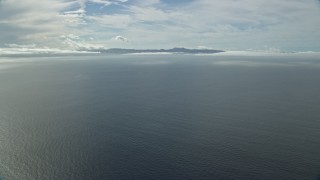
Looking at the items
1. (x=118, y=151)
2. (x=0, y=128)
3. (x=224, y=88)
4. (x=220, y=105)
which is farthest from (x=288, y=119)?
(x=0, y=128)

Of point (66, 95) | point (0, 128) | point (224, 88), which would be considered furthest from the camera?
point (224, 88)

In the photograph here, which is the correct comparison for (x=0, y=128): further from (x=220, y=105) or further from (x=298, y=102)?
(x=298, y=102)

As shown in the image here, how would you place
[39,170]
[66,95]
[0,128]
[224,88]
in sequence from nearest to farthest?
[39,170]
[0,128]
[66,95]
[224,88]

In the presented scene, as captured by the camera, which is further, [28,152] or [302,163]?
[28,152]

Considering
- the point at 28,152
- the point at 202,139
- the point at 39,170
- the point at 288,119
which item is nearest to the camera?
the point at 39,170

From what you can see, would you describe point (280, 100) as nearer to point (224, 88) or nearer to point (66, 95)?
point (224, 88)

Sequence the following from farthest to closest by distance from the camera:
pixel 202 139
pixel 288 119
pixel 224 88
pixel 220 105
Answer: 1. pixel 224 88
2. pixel 220 105
3. pixel 288 119
4. pixel 202 139

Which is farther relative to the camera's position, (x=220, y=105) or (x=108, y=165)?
(x=220, y=105)

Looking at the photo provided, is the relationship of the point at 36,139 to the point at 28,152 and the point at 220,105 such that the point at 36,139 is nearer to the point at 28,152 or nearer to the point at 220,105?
the point at 28,152

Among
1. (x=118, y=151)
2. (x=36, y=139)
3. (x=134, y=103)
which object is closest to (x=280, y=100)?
(x=134, y=103)
